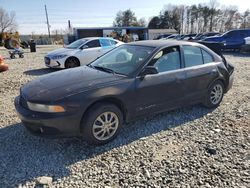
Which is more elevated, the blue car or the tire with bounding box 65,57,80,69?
the blue car

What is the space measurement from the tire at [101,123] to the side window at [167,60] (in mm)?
1080

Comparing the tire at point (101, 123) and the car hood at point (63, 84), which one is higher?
A: the car hood at point (63, 84)

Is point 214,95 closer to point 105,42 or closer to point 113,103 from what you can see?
point 113,103

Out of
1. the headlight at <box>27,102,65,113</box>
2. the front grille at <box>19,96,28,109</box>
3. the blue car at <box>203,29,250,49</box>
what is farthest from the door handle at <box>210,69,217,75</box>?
the blue car at <box>203,29,250,49</box>

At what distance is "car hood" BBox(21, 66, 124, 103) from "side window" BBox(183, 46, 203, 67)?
1.55m

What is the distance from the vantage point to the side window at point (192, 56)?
456 cm

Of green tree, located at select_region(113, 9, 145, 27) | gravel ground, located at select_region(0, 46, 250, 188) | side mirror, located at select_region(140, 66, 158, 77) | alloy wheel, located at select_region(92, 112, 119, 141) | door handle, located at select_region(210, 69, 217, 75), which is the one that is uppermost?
green tree, located at select_region(113, 9, 145, 27)

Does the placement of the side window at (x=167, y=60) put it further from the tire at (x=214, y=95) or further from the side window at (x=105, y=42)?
the side window at (x=105, y=42)

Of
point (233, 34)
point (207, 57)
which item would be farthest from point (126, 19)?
point (207, 57)

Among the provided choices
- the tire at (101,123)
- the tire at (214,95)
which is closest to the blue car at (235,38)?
the tire at (214,95)

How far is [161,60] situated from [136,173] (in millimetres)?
2069

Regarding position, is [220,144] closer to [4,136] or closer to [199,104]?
[199,104]

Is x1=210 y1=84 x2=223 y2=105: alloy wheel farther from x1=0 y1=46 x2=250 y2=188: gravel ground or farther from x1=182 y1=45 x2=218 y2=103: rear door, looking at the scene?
x1=0 y1=46 x2=250 y2=188: gravel ground

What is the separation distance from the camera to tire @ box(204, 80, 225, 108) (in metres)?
4.99
